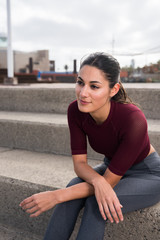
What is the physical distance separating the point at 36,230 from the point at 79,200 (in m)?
0.61

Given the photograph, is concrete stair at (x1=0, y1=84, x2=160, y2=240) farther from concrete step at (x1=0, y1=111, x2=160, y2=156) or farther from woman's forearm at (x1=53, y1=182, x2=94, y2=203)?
woman's forearm at (x1=53, y1=182, x2=94, y2=203)

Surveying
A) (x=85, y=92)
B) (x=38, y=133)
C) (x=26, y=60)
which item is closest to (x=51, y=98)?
(x=38, y=133)

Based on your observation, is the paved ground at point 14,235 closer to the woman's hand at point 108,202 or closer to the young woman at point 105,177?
the young woman at point 105,177

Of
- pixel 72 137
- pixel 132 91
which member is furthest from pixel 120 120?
pixel 132 91

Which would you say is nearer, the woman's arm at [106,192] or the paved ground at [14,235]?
the woman's arm at [106,192]

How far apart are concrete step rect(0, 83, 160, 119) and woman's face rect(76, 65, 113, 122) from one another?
1.18m

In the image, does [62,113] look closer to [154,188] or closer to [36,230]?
[36,230]

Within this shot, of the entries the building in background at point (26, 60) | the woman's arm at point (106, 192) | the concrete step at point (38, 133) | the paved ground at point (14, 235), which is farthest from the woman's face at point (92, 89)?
the building in background at point (26, 60)

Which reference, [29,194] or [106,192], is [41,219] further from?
[106,192]

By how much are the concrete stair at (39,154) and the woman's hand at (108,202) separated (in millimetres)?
209

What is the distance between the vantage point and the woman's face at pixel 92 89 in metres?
1.36

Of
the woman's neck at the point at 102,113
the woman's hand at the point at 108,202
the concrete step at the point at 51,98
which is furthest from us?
the concrete step at the point at 51,98

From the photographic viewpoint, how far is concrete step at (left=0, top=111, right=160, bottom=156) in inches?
93.6

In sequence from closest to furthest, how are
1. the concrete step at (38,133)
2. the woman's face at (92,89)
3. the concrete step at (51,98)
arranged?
1. the woman's face at (92,89)
2. the concrete step at (38,133)
3. the concrete step at (51,98)
